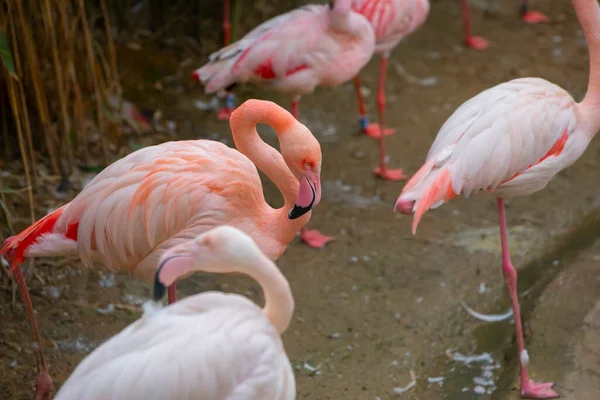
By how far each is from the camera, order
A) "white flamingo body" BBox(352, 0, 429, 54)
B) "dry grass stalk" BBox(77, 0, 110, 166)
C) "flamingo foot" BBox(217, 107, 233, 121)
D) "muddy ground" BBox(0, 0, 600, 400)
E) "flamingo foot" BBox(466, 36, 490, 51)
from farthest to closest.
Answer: "flamingo foot" BBox(466, 36, 490, 51)
"flamingo foot" BBox(217, 107, 233, 121)
"white flamingo body" BBox(352, 0, 429, 54)
"dry grass stalk" BBox(77, 0, 110, 166)
"muddy ground" BBox(0, 0, 600, 400)

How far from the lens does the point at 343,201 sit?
4.68m

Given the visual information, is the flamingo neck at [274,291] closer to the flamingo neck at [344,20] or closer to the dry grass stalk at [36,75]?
the dry grass stalk at [36,75]

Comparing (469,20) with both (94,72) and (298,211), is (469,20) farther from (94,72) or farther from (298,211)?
(298,211)

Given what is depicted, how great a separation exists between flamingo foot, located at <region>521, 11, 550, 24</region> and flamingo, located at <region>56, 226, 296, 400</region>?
16.3 feet

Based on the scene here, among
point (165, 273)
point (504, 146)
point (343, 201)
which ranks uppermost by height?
point (165, 273)

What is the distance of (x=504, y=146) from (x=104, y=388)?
6.00 feet

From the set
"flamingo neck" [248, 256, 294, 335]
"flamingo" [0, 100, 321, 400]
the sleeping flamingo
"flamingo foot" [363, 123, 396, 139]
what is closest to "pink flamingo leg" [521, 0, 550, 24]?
"flamingo foot" [363, 123, 396, 139]

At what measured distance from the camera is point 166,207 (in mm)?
3010

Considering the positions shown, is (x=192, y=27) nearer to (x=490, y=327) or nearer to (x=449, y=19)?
(x=449, y=19)

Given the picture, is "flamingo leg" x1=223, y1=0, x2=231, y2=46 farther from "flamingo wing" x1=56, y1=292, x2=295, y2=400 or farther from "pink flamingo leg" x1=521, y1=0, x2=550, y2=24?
"flamingo wing" x1=56, y1=292, x2=295, y2=400

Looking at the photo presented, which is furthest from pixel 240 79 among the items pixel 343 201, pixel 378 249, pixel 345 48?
pixel 378 249

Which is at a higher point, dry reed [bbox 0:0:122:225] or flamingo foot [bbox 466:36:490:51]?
dry reed [bbox 0:0:122:225]

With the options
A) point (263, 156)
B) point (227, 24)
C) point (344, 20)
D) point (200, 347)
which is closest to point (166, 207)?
point (263, 156)

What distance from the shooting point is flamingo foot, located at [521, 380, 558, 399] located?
3.11 m
